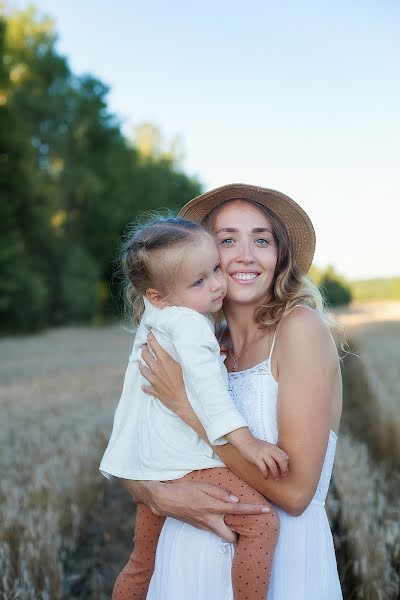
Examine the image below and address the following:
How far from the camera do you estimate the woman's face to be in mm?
2555

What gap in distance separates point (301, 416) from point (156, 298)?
0.78 metres

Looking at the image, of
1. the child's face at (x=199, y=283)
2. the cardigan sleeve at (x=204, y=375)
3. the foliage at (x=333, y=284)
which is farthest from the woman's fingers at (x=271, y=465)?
the foliage at (x=333, y=284)

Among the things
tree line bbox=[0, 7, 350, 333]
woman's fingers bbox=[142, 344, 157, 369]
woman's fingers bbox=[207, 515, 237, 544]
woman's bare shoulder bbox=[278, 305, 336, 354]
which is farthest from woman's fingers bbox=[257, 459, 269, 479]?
tree line bbox=[0, 7, 350, 333]

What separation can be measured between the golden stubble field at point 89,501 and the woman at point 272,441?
2.32 feet

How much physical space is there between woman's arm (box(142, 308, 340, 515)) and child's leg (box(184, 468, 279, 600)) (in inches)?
1.7

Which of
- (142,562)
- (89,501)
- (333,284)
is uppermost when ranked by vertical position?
(142,562)

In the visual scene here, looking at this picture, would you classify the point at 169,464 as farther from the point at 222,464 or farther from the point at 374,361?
the point at 374,361

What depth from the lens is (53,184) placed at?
104ft

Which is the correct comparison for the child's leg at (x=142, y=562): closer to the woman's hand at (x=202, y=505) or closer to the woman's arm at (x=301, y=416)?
the woman's hand at (x=202, y=505)

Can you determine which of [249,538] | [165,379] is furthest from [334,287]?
[249,538]

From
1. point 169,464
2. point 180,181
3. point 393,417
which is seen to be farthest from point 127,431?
point 180,181

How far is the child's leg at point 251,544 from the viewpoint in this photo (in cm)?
204

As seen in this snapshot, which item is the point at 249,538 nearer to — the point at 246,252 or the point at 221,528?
the point at 221,528

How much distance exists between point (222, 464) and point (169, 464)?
194 millimetres
